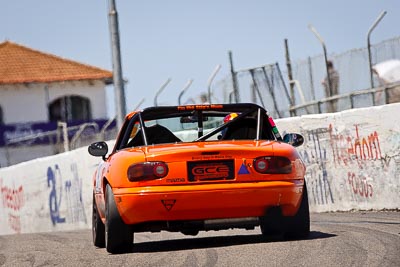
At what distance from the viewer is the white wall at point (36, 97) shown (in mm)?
56594

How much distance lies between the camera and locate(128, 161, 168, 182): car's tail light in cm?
936

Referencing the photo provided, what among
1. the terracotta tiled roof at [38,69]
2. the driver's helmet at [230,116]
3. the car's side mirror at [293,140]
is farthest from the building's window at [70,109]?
the car's side mirror at [293,140]

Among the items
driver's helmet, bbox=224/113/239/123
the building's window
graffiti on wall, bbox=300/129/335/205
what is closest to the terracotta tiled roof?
the building's window

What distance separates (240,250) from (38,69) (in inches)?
1999

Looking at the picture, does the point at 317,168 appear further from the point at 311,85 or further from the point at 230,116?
the point at 230,116

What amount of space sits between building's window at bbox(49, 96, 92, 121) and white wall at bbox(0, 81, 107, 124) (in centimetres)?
25

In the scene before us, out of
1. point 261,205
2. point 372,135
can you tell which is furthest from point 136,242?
point 372,135

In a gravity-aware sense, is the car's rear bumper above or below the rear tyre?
above

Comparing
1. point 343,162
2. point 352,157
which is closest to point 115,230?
point 352,157

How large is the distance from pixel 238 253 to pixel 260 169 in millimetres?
910

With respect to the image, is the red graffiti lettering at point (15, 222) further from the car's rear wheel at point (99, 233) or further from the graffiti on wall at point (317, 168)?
the car's rear wheel at point (99, 233)

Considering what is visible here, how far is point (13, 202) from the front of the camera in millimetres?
25188

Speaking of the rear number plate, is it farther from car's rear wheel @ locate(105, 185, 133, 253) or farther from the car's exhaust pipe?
car's rear wheel @ locate(105, 185, 133, 253)

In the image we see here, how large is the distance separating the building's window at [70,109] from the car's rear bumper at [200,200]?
4765 centimetres
